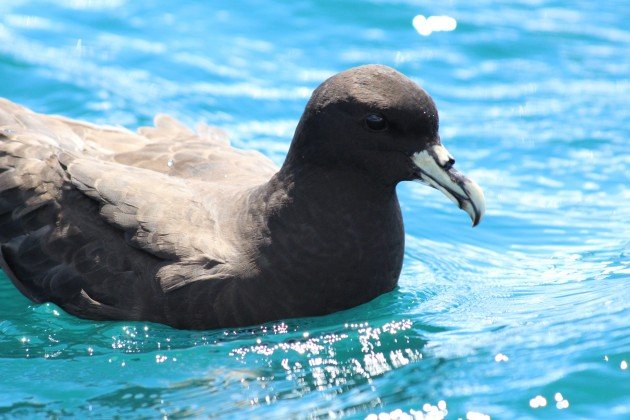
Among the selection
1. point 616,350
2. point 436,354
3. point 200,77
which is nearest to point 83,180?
point 436,354

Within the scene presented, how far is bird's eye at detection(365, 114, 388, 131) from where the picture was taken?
6.11m

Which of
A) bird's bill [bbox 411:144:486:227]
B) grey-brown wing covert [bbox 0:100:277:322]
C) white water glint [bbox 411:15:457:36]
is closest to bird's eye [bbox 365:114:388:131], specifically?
bird's bill [bbox 411:144:486:227]

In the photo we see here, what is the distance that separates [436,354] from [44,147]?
2.74 meters

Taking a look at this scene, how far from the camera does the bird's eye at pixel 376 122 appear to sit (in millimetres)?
6105

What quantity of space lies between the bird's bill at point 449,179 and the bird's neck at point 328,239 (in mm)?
328

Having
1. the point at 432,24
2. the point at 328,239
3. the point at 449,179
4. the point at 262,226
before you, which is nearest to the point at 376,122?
the point at 449,179

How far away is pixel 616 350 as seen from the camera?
582cm

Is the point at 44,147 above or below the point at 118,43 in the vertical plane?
below

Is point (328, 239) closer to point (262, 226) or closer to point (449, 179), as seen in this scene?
point (262, 226)

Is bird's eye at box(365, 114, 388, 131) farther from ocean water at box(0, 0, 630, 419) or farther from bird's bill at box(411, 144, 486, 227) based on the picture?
ocean water at box(0, 0, 630, 419)

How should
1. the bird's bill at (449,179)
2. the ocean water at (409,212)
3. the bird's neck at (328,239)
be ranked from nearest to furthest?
the ocean water at (409,212), the bird's bill at (449,179), the bird's neck at (328,239)

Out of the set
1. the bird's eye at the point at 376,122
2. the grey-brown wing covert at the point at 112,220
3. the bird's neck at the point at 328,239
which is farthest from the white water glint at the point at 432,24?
the bird's eye at the point at 376,122

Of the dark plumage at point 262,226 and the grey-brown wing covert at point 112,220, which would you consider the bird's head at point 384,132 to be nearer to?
the dark plumage at point 262,226

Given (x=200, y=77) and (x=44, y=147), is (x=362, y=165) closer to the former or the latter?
(x=44, y=147)
